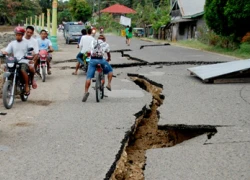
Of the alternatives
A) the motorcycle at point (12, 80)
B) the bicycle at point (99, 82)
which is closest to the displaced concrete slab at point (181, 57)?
the bicycle at point (99, 82)

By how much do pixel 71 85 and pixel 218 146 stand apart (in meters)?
6.33

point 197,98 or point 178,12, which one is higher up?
point 178,12

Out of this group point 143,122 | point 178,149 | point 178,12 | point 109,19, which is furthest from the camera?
point 109,19

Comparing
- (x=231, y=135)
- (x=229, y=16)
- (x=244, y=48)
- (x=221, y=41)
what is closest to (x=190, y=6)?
(x=221, y=41)

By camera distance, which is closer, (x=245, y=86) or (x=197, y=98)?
(x=197, y=98)

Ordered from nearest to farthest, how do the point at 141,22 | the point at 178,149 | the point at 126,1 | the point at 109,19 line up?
the point at 178,149
the point at 141,22
the point at 109,19
the point at 126,1

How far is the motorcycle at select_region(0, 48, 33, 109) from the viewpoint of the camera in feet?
26.0

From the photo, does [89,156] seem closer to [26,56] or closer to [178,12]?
[26,56]

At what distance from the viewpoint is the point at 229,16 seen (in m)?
20.7

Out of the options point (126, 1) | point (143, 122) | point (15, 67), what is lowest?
point (143, 122)

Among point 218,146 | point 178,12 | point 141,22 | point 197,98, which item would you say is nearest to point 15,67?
point 197,98

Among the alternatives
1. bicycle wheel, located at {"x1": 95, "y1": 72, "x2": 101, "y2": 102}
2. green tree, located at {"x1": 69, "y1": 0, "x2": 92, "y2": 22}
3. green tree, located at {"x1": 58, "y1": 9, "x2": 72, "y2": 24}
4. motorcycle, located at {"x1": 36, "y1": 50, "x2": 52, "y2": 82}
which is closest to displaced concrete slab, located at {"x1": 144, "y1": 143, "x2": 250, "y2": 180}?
bicycle wheel, located at {"x1": 95, "y1": 72, "x2": 101, "y2": 102}

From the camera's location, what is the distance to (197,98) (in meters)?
8.91

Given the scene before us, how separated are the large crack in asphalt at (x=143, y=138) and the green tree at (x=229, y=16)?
13076mm
